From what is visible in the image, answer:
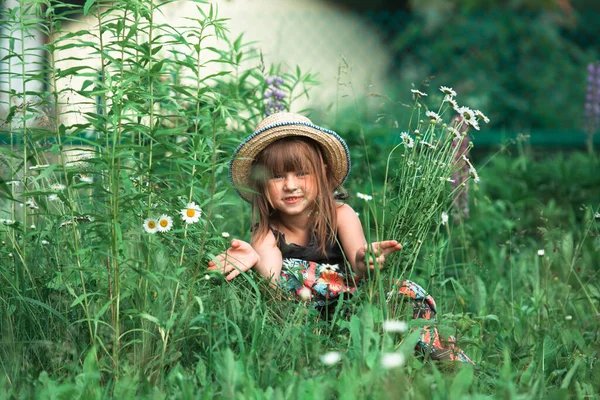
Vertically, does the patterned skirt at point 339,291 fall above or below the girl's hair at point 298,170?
below

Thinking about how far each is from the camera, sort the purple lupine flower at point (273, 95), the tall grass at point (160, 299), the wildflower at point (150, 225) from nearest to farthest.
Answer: the tall grass at point (160, 299)
the wildflower at point (150, 225)
the purple lupine flower at point (273, 95)

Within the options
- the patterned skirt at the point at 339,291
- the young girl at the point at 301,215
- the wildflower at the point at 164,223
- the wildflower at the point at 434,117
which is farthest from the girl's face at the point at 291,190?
the wildflower at the point at 164,223

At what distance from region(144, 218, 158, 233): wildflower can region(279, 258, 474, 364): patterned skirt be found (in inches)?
22.7

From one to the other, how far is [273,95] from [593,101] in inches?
115

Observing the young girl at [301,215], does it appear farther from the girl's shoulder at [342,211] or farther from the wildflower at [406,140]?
the wildflower at [406,140]

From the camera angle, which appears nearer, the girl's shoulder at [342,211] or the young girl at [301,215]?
the young girl at [301,215]

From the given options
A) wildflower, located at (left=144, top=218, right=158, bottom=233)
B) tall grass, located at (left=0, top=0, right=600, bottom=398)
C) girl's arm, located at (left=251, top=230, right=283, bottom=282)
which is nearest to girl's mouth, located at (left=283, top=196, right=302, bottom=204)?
girl's arm, located at (left=251, top=230, right=283, bottom=282)

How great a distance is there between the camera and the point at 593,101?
231 inches

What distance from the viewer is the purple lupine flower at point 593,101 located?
579cm

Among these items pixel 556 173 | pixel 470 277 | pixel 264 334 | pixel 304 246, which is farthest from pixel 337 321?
pixel 556 173

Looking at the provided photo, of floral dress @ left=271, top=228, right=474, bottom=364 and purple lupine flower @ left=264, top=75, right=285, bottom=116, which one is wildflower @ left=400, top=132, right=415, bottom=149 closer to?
floral dress @ left=271, top=228, right=474, bottom=364

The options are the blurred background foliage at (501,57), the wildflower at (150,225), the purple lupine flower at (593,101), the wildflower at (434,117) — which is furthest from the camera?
the blurred background foliage at (501,57)

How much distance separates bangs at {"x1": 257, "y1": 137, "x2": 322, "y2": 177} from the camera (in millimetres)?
3094

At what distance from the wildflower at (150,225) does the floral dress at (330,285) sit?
62 centimetres
